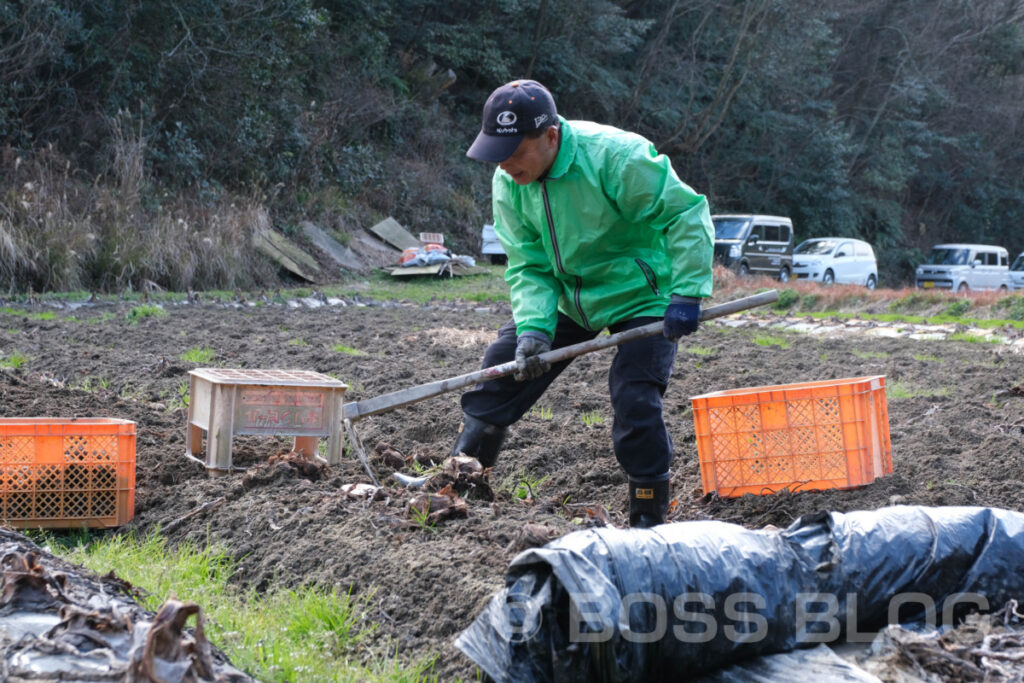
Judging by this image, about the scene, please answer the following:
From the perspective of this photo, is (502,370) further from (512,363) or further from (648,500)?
(648,500)

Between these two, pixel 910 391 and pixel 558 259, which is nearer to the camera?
pixel 558 259

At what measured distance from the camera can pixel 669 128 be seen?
29734 millimetres

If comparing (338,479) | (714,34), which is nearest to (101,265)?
(338,479)

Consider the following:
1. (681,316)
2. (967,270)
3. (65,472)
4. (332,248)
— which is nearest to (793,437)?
(681,316)

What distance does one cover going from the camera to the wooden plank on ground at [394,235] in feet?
67.5

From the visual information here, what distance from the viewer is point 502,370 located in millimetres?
3982

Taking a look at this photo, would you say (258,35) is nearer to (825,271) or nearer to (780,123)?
(825,271)

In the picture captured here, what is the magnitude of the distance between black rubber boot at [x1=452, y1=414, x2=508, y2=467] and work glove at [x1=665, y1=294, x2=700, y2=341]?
0.92m

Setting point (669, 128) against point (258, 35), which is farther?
point (669, 128)

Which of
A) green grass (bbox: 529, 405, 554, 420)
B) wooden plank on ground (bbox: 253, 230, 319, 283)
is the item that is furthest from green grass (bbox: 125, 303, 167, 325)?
wooden plank on ground (bbox: 253, 230, 319, 283)

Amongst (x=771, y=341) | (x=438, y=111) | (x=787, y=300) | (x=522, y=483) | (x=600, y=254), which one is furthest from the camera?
(x=438, y=111)

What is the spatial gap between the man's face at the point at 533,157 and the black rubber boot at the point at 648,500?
4.01ft

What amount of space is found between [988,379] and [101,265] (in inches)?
414

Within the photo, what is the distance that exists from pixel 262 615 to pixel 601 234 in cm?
186
